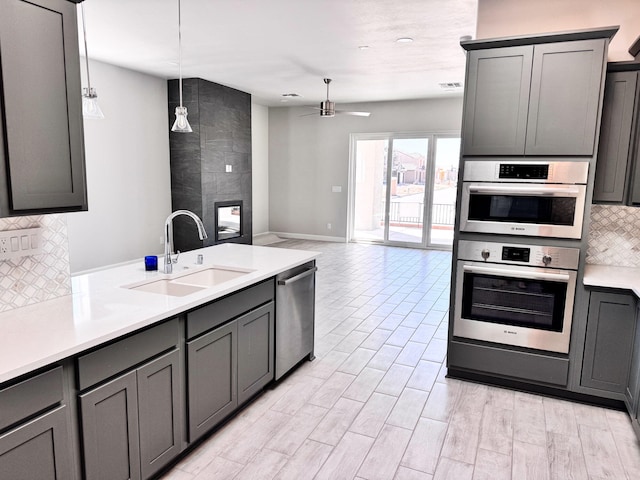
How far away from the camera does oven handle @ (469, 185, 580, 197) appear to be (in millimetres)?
2707

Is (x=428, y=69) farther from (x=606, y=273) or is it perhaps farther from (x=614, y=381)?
(x=614, y=381)

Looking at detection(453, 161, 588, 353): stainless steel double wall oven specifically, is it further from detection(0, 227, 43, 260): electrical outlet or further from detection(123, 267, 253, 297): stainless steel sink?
detection(0, 227, 43, 260): electrical outlet

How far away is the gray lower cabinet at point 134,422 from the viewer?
164 cm

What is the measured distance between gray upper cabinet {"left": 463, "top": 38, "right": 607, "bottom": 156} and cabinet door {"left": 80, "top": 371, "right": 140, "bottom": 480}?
2.49 metres

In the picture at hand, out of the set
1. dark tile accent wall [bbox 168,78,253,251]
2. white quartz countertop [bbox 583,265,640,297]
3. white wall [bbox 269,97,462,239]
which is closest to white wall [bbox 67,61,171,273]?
dark tile accent wall [bbox 168,78,253,251]

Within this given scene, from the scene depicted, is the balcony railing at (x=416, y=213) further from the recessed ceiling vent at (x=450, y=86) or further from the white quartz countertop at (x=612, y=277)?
the white quartz countertop at (x=612, y=277)

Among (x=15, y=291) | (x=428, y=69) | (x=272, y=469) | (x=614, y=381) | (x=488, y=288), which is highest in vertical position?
(x=428, y=69)

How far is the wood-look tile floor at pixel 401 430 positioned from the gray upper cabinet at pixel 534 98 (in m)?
1.68

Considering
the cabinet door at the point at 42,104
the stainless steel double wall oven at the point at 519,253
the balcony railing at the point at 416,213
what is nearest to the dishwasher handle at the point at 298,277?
the stainless steel double wall oven at the point at 519,253

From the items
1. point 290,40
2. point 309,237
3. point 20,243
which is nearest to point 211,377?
point 20,243

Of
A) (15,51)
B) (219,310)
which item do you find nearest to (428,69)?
(219,310)

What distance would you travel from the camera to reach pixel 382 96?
26.1 feet

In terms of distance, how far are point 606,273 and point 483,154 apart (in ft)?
3.78

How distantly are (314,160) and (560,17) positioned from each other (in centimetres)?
648
